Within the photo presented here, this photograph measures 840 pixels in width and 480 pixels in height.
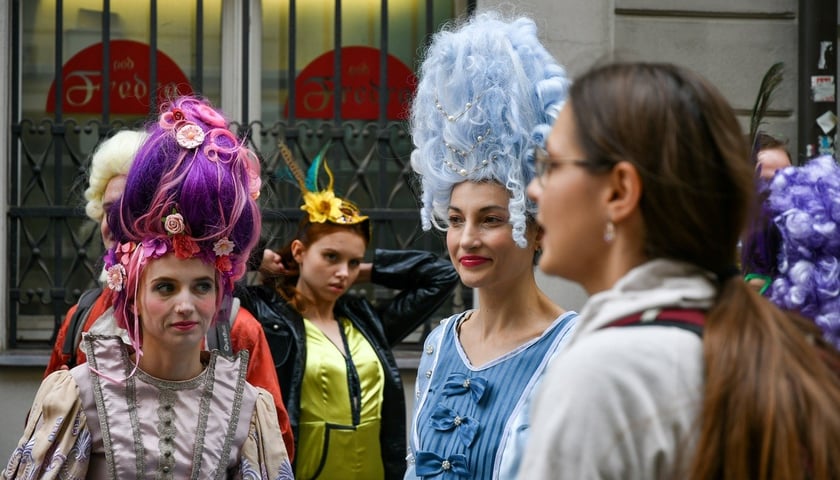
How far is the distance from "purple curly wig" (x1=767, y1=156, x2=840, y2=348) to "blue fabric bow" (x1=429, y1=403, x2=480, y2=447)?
906mm

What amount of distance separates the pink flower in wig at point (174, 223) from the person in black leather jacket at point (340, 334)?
153cm

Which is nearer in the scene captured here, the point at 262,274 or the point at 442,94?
the point at 442,94

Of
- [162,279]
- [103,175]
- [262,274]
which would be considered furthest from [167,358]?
[262,274]

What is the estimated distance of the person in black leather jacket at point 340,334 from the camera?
4.79 meters

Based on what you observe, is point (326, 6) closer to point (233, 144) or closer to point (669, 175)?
point (233, 144)

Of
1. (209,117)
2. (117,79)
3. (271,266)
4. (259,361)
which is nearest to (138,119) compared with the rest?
(117,79)

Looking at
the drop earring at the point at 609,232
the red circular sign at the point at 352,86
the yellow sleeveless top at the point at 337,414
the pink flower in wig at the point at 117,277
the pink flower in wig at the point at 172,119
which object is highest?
the red circular sign at the point at 352,86

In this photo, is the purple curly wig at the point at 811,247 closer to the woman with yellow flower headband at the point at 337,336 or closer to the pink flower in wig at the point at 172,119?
the pink flower in wig at the point at 172,119

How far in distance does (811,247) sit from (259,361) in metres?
1.95

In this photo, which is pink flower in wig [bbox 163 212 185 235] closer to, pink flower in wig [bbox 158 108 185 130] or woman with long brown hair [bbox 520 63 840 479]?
pink flower in wig [bbox 158 108 185 130]

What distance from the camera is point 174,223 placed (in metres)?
3.33

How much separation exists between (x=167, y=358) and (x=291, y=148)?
3601 mm

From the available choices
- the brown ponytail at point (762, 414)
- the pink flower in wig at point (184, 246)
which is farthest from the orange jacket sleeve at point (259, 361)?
the brown ponytail at point (762, 414)

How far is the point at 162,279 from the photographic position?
334 cm
